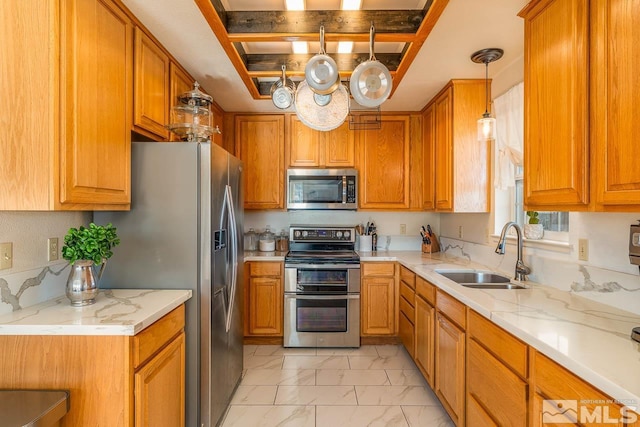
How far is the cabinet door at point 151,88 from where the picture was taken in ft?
5.76

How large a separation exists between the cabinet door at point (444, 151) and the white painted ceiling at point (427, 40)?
0.21m

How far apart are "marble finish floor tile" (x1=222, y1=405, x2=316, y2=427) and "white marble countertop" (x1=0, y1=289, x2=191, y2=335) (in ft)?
3.19

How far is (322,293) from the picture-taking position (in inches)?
119

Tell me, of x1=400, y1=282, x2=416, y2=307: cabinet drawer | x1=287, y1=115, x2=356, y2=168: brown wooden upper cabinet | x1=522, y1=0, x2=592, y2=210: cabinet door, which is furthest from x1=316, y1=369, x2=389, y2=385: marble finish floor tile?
x1=287, y1=115, x2=356, y2=168: brown wooden upper cabinet

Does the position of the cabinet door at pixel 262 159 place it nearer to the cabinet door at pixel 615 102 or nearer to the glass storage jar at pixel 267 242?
the glass storage jar at pixel 267 242

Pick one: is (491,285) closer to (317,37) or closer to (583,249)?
(583,249)

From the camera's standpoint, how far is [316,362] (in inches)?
109

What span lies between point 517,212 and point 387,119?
161 centimetres

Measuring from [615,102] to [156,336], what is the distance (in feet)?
6.69

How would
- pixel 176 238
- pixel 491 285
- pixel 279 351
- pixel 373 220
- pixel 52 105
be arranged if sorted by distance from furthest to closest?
pixel 373 220, pixel 279 351, pixel 491 285, pixel 176 238, pixel 52 105

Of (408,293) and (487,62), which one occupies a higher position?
(487,62)

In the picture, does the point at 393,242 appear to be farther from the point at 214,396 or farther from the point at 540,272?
the point at 214,396

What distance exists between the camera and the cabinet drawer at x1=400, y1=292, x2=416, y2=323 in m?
2.60

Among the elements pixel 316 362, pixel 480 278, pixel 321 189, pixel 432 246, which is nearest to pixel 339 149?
pixel 321 189
